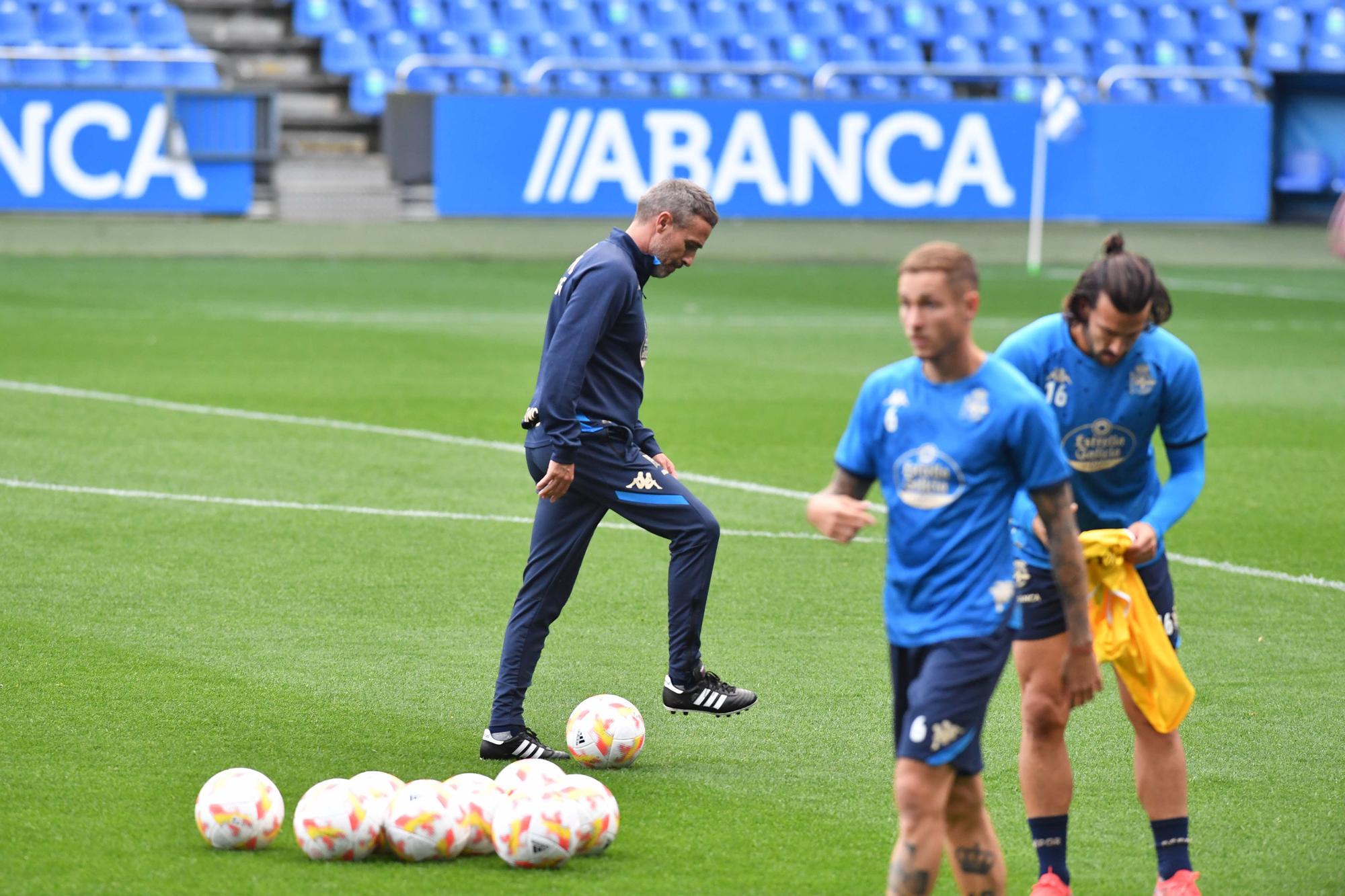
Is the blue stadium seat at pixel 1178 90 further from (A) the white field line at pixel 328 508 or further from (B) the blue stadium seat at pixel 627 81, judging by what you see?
(A) the white field line at pixel 328 508

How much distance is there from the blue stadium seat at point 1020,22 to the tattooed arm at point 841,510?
27.0 metres

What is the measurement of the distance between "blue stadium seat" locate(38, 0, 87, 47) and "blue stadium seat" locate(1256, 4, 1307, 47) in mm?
18817

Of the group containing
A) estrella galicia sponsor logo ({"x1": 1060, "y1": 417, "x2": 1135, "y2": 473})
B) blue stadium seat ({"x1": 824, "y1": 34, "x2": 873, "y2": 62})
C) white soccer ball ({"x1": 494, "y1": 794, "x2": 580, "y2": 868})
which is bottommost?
white soccer ball ({"x1": 494, "y1": 794, "x2": 580, "y2": 868})

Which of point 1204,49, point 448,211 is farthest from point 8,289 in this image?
point 1204,49

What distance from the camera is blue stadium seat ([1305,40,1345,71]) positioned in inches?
1148

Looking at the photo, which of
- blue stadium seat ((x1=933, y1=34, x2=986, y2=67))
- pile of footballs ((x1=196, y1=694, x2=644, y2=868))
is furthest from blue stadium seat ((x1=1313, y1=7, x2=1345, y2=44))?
pile of footballs ((x1=196, y1=694, x2=644, y2=868))

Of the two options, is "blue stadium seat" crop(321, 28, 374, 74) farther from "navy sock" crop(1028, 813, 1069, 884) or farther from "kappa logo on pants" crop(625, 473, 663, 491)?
"navy sock" crop(1028, 813, 1069, 884)

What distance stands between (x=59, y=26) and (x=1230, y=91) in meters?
17.5

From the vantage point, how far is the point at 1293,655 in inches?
305

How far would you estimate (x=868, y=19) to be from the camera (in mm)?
29703

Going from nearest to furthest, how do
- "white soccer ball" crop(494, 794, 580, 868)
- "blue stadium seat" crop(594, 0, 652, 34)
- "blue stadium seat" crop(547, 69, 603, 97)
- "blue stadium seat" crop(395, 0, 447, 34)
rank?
1. "white soccer ball" crop(494, 794, 580, 868)
2. "blue stadium seat" crop(547, 69, 603, 97)
3. "blue stadium seat" crop(395, 0, 447, 34)
4. "blue stadium seat" crop(594, 0, 652, 34)

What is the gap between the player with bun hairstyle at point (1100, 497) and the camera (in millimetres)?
4961

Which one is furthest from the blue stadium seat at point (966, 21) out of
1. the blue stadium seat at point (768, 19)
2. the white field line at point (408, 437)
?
the white field line at point (408, 437)

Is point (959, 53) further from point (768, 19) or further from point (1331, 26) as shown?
point (1331, 26)
